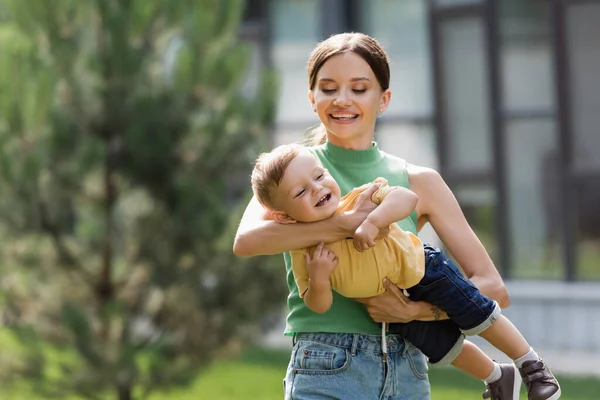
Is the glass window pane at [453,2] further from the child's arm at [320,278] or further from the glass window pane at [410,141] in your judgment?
the child's arm at [320,278]

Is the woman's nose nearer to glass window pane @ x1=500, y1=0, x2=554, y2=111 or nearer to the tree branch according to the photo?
the tree branch

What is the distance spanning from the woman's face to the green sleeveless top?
0.05 m

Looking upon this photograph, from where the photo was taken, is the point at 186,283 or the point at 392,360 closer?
the point at 392,360

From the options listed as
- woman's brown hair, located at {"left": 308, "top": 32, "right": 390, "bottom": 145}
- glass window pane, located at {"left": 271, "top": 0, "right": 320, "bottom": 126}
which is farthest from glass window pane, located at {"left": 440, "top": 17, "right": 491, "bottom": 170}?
woman's brown hair, located at {"left": 308, "top": 32, "right": 390, "bottom": 145}

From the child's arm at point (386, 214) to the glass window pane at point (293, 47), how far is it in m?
7.77

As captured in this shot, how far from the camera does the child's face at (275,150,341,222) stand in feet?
9.05

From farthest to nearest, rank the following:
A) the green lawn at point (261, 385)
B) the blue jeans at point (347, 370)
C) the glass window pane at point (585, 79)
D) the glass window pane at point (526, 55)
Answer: the glass window pane at point (526, 55)
the glass window pane at point (585, 79)
the green lawn at point (261, 385)
the blue jeans at point (347, 370)

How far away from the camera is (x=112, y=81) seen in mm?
6609

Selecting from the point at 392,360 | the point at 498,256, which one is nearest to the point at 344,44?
the point at 392,360

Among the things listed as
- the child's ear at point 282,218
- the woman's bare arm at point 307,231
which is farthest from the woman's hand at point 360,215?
the child's ear at point 282,218

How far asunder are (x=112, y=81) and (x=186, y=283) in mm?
1163

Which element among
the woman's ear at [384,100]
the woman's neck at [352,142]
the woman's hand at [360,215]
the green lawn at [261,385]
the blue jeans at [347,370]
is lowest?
the blue jeans at [347,370]

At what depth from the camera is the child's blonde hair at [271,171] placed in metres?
2.78

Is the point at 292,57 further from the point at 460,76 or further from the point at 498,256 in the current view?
the point at 498,256
